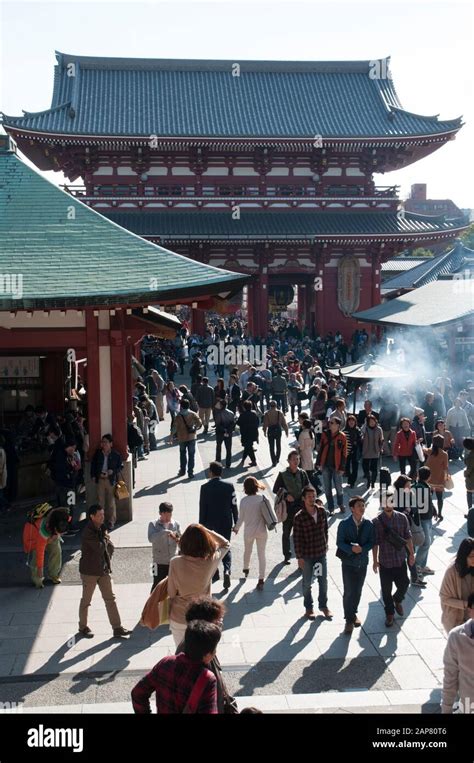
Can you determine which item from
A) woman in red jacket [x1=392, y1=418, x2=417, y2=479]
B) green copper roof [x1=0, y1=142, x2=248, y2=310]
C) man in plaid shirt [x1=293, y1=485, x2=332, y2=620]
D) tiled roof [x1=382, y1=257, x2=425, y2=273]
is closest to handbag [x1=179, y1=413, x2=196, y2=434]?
green copper roof [x1=0, y1=142, x2=248, y2=310]

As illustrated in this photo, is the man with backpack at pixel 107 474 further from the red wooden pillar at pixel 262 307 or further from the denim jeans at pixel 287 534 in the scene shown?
the red wooden pillar at pixel 262 307

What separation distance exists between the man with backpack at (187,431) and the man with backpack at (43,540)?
18.7 feet

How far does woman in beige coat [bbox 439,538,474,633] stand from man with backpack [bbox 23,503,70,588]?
4.91 metres

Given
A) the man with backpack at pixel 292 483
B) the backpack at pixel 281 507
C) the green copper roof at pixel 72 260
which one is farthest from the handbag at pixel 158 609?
the green copper roof at pixel 72 260

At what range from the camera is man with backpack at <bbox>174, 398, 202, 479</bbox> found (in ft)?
51.7

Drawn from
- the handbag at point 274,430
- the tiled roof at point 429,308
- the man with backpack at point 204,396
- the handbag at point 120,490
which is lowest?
the handbag at point 120,490

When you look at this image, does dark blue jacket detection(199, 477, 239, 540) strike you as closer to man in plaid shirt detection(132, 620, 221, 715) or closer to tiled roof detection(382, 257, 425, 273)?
man in plaid shirt detection(132, 620, 221, 715)

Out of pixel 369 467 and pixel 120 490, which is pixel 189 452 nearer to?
pixel 120 490

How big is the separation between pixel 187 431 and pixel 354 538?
7677 millimetres

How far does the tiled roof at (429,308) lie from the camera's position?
22734 mm

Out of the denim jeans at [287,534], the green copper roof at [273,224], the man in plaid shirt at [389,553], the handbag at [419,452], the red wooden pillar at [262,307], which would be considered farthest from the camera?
the red wooden pillar at [262,307]
